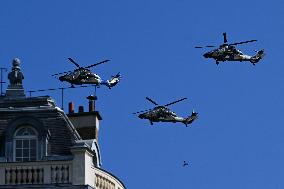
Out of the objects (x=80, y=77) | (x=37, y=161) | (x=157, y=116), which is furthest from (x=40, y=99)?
(x=157, y=116)

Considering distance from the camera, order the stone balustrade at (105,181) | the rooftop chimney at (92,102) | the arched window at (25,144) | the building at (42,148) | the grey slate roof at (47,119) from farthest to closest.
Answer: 1. the rooftop chimney at (92,102)
2. the grey slate roof at (47,119)
3. the arched window at (25,144)
4. the stone balustrade at (105,181)
5. the building at (42,148)

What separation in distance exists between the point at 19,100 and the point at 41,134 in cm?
239

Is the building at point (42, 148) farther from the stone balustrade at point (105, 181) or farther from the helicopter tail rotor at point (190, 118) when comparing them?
the helicopter tail rotor at point (190, 118)

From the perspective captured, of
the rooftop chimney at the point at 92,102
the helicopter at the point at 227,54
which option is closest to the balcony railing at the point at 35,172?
the rooftop chimney at the point at 92,102

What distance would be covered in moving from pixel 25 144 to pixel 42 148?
818 mm

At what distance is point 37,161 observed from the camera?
43.1 meters

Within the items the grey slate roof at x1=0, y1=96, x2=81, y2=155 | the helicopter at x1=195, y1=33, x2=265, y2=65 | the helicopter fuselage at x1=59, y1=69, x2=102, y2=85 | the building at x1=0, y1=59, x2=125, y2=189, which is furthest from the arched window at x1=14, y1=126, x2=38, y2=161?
the helicopter at x1=195, y1=33, x2=265, y2=65

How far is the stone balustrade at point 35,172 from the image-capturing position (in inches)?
1688

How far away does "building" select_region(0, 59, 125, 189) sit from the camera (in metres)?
42.8

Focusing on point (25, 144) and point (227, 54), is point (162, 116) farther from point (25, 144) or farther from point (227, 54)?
point (25, 144)

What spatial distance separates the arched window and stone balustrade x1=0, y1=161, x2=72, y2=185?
1332mm

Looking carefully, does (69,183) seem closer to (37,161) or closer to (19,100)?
(37,161)

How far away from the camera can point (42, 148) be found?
44562 mm

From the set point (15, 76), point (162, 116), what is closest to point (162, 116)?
point (162, 116)
